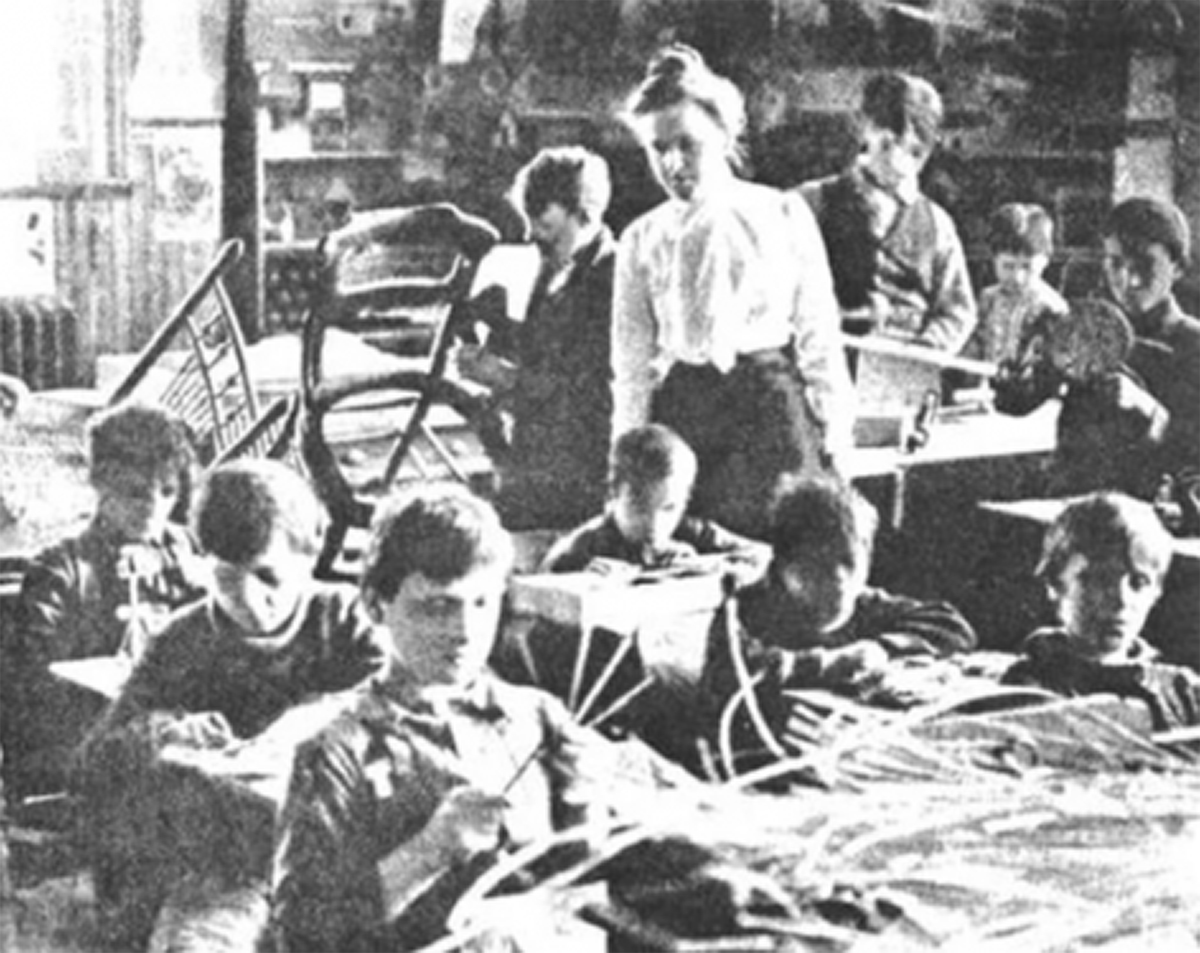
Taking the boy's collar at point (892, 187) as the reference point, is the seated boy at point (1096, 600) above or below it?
below

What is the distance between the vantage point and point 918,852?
2.37 m

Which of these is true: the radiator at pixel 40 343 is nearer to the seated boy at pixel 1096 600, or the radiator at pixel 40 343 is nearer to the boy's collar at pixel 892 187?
the boy's collar at pixel 892 187

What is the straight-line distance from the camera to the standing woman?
236 cm

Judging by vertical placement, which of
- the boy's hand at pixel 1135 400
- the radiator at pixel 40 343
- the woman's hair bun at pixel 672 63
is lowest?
the boy's hand at pixel 1135 400

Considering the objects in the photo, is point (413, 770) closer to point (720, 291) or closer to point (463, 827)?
point (463, 827)

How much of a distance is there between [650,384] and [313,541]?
429mm

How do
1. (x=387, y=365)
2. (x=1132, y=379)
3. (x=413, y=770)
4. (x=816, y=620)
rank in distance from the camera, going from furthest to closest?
(x=1132, y=379) → (x=816, y=620) → (x=387, y=365) → (x=413, y=770)

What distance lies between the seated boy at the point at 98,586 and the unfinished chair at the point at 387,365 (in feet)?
0.49

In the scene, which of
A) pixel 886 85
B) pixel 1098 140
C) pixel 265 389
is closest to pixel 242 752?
pixel 265 389

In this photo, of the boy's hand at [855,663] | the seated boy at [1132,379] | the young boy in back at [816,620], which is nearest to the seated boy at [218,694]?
the young boy in back at [816,620]

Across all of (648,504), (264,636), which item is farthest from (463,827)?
(648,504)

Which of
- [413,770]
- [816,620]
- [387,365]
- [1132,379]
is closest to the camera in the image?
[413,770]

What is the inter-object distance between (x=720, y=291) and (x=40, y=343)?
2.43 ft

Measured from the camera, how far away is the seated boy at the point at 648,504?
2.37 metres
